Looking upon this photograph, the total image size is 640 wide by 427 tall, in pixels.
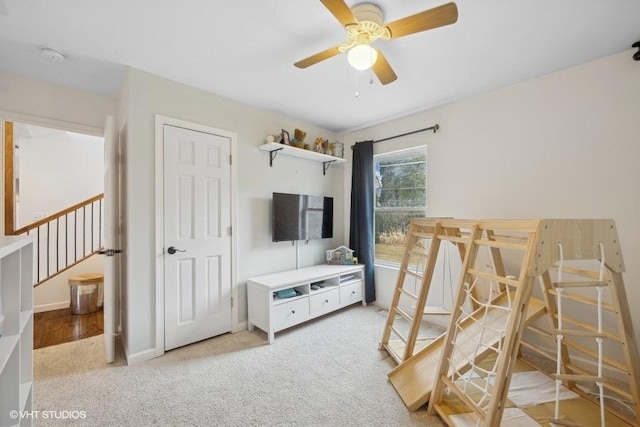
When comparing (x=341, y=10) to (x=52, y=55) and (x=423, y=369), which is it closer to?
(x=52, y=55)

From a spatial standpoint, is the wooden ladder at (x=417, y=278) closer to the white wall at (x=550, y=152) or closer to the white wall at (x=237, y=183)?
the white wall at (x=550, y=152)

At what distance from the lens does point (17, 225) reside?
3779 mm

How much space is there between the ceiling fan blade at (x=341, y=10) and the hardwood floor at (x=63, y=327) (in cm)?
365

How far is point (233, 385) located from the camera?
1.97 metres

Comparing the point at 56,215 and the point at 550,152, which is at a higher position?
the point at 550,152

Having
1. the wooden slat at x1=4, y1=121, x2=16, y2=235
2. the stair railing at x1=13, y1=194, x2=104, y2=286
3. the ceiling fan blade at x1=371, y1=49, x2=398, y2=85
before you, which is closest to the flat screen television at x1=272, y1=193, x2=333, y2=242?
the ceiling fan blade at x1=371, y1=49, x2=398, y2=85

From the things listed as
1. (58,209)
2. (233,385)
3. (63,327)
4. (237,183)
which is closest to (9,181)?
(58,209)

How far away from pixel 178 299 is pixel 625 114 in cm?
396

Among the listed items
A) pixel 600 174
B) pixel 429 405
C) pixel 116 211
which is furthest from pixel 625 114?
pixel 116 211

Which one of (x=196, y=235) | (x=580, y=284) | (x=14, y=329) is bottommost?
(x=14, y=329)

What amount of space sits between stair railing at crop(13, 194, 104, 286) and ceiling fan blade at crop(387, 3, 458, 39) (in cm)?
467

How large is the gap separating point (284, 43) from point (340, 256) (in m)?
2.59

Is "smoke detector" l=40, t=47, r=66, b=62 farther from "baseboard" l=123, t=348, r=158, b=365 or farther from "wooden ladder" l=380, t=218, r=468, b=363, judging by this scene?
"wooden ladder" l=380, t=218, r=468, b=363

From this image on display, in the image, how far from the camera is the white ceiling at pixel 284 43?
1.61 metres
